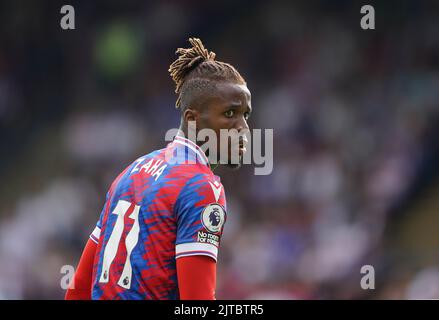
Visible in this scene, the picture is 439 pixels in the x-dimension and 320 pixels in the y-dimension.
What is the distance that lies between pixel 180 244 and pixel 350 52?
9.63 meters

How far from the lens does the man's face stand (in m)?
3.88

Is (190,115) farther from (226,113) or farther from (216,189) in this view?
(216,189)

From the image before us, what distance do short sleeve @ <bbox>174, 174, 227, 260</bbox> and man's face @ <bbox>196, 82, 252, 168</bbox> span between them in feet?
1.33

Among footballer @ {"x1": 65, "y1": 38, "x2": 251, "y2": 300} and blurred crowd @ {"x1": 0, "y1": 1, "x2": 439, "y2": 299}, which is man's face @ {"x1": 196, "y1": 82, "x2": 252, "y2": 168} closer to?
footballer @ {"x1": 65, "y1": 38, "x2": 251, "y2": 300}

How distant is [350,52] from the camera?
12602 mm

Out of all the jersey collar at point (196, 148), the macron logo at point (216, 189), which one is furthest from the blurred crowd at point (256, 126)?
the macron logo at point (216, 189)

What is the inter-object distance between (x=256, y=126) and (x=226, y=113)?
26.7 ft

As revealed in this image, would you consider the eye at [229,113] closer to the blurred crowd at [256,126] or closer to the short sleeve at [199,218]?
the short sleeve at [199,218]

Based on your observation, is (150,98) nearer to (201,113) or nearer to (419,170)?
(419,170)

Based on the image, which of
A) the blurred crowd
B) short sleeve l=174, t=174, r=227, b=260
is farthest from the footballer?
the blurred crowd

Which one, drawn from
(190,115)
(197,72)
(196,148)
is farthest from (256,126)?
(196,148)

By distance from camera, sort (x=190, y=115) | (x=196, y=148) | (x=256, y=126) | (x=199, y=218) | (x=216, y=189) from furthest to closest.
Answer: (x=256, y=126), (x=190, y=115), (x=196, y=148), (x=216, y=189), (x=199, y=218)

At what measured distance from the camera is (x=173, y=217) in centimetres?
354

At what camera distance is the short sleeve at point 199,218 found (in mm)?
3457
